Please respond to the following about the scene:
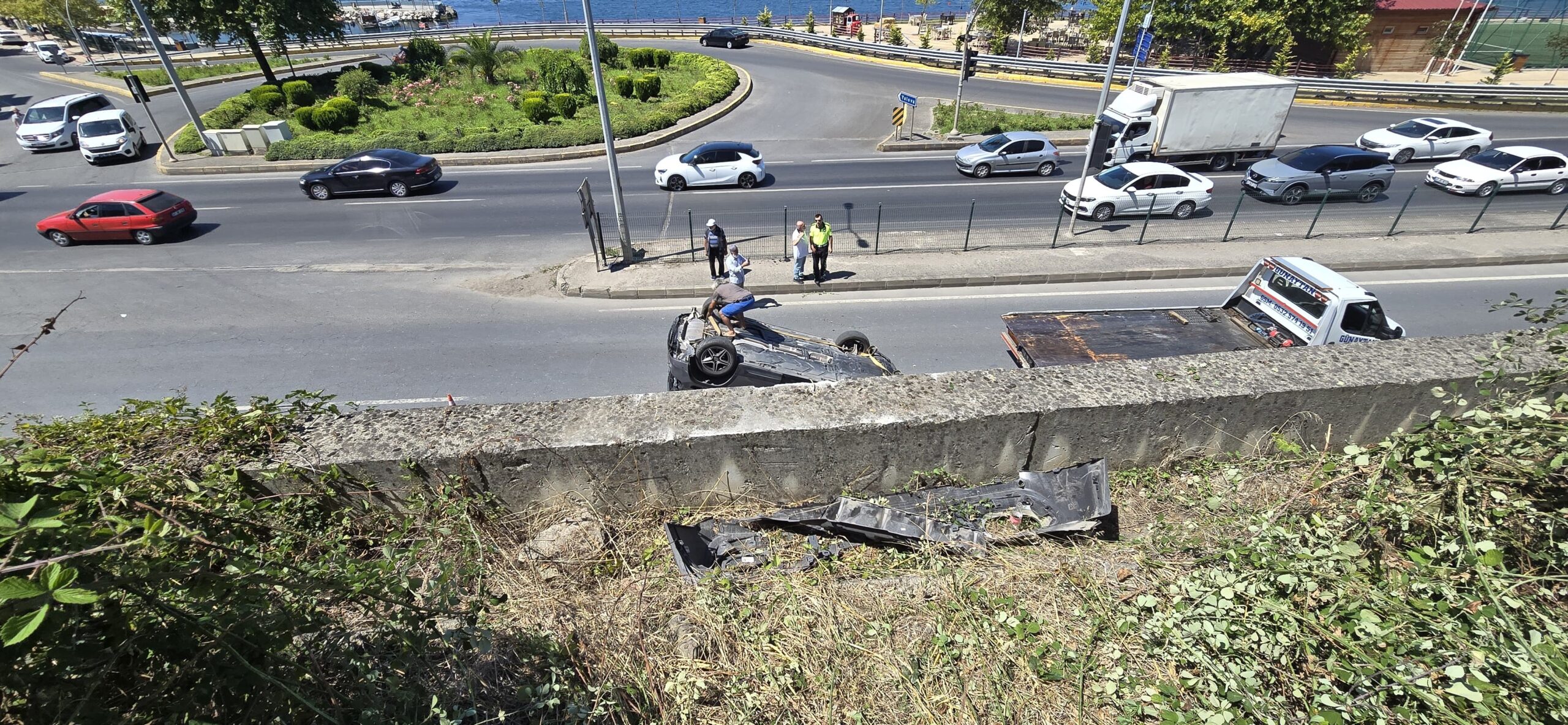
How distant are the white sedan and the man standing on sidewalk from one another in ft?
→ 26.3

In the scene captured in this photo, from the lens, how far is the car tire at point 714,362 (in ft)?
26.3

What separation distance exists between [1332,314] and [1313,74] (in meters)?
39.5

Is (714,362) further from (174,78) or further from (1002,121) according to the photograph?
(174,78)

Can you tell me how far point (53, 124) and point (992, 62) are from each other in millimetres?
44498

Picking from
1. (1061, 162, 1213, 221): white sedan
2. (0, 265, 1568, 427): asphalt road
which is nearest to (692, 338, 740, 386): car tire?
(0, 265, 1568, 427): asphalt road

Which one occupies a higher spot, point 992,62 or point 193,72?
point 992,62

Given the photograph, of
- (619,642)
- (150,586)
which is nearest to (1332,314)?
(619,642)

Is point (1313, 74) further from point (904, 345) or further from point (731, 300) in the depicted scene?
point (731, 300)

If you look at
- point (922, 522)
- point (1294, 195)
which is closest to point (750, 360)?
point (922, 522)

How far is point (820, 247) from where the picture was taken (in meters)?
13.8

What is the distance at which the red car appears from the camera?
1631 cm

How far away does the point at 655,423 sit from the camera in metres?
4.29

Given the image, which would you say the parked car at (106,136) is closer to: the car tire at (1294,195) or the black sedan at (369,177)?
the black sedan at (369,177)

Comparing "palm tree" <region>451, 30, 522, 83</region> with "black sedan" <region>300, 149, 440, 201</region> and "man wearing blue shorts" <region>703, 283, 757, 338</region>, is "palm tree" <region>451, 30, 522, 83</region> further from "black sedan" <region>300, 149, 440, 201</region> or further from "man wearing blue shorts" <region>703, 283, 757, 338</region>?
"man wearing blue shorts" <region>703, 283, 757, 338</region>
